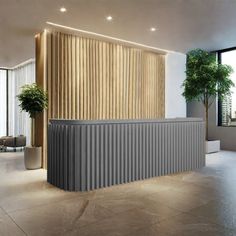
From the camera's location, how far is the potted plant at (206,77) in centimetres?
755

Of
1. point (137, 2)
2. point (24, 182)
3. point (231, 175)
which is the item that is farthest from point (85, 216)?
point (137, 2)

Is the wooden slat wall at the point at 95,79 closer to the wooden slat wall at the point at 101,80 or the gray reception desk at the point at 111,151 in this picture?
the wooden slat wall at the point at 101,80

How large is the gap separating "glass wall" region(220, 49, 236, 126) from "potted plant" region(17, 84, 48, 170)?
5745mm

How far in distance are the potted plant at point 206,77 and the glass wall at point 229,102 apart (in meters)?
0.73

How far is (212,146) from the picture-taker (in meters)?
7.97

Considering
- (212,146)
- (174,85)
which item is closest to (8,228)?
(212,146)

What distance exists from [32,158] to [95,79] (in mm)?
2556

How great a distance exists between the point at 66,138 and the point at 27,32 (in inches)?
140

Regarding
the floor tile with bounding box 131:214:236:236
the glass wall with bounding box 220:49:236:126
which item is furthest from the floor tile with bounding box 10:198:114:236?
the glass wall with bounding box 220:49:236:126

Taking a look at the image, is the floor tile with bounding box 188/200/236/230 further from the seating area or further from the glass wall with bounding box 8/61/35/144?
the glass wall with bounding box 8/61/35/144

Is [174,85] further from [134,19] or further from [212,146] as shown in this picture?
[134,19]

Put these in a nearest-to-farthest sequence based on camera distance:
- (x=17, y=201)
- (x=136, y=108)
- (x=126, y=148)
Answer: (x=17, y=201)
(x=126, y=148)
(x=136, y=108)

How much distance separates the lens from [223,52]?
8.63 metres

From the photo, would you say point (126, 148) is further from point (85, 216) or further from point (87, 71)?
point (87, 71)
